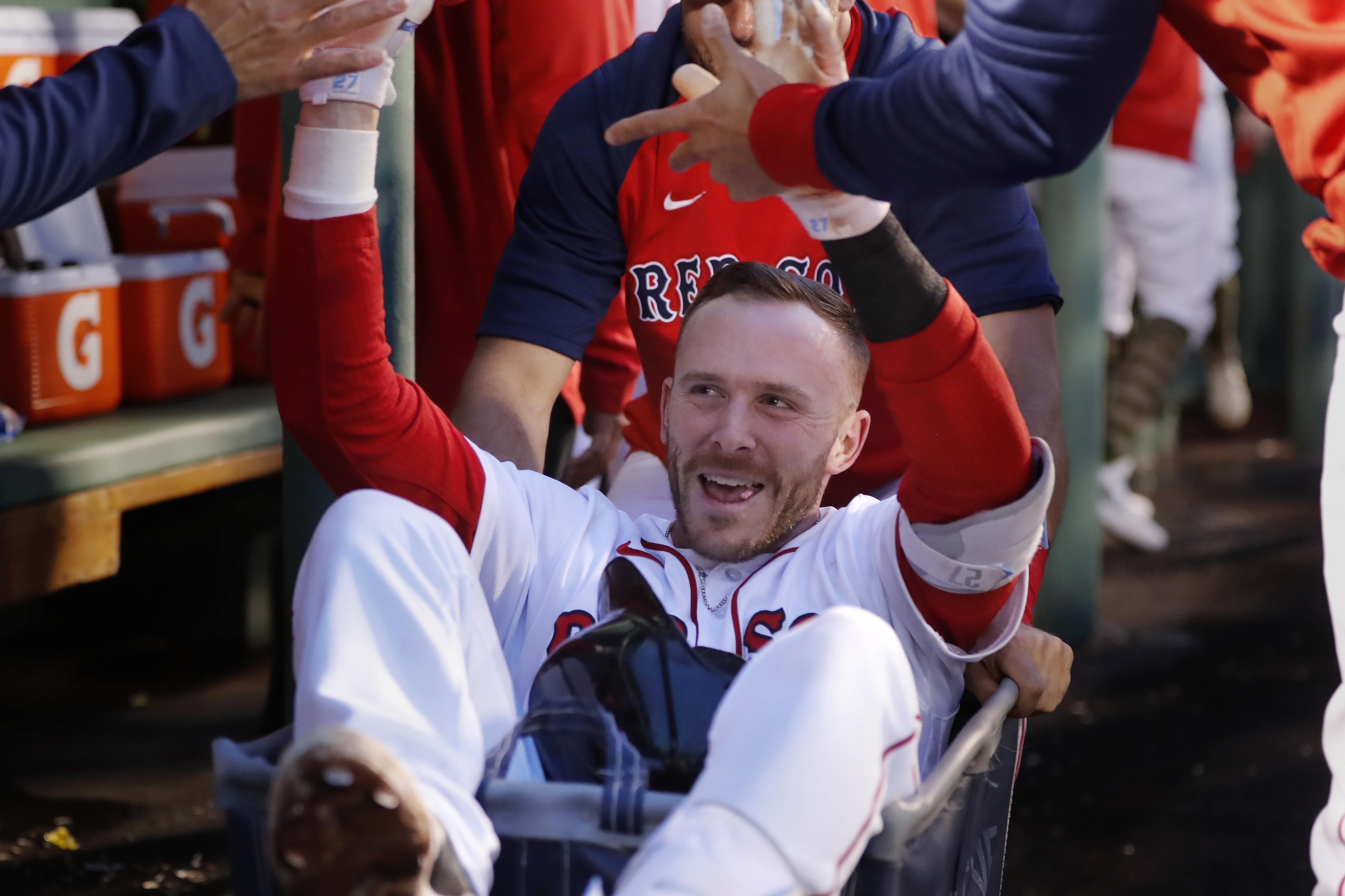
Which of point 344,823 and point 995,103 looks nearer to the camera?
point 344,823

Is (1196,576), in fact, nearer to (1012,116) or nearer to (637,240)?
(637,240)

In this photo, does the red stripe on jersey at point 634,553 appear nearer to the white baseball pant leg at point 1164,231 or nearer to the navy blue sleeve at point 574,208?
the navy blue sleeve at point 574,208

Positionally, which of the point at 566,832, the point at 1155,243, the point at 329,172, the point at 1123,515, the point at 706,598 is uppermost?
the point at 329,172

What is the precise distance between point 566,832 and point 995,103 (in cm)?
63

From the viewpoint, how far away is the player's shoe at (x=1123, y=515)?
427cm

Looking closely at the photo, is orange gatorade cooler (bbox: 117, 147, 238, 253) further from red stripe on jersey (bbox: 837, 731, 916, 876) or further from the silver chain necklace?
red stripe on jersey (bbox: 837, 731, 916, 876)

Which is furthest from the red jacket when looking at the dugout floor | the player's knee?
the player's knee

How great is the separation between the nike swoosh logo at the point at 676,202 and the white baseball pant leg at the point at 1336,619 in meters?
0.81

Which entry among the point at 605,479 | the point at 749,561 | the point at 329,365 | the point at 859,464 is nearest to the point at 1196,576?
the point at 605,479

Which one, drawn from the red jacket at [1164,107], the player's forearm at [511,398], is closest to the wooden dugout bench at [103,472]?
the player's forearm at [511,398]

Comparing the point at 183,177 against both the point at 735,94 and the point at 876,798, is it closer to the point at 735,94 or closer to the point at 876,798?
the point at 735,94

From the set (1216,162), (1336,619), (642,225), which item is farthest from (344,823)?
(1216,162)

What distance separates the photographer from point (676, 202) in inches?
73.5

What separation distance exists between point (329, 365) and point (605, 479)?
4.31 feet
